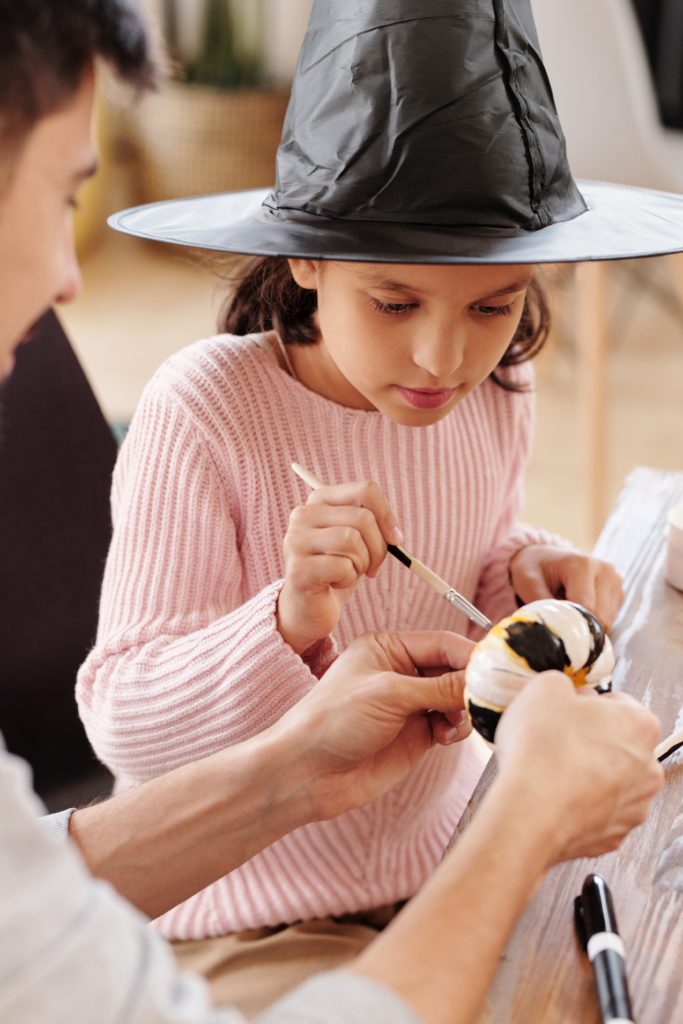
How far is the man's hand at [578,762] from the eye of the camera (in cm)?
68

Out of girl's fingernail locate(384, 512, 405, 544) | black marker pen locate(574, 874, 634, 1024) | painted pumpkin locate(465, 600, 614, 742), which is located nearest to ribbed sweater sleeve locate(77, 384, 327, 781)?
girl's fingernail locate(384, 512, 405, 544)

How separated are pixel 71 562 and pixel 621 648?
26.8 inches

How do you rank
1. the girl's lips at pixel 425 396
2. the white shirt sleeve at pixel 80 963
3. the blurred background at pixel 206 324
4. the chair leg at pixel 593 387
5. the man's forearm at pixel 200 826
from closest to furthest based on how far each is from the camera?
the white shirt sleeve at pixel 80 963, the man's forearm at pixel 200 826, the girl's lips at pixel 425 396, the blurred background at pixel 206 324, the chair leg at pixel 593 387

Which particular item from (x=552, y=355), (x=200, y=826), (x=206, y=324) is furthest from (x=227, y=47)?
(x=200, y=826)

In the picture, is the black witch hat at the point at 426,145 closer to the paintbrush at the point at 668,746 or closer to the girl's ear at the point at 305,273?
the girl's ear at the point at 305,273

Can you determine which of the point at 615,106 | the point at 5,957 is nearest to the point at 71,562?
the point at 5,957

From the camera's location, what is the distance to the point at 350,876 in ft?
3.76

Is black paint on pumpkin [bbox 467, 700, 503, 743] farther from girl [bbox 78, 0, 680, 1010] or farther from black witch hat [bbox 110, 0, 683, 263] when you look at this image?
black witch hat [bbox 110, 0, 683, 263]

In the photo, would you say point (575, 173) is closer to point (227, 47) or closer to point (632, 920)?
point (227, 47)

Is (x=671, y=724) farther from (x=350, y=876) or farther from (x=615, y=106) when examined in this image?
(x=615, y=106)

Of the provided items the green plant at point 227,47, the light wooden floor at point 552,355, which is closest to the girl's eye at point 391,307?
the light wooden floor at point 552,355

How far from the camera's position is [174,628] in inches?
41.4

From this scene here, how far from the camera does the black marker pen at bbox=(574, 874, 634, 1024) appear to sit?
26.4 inches

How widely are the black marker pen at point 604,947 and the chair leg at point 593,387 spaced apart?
1854 millimetres
